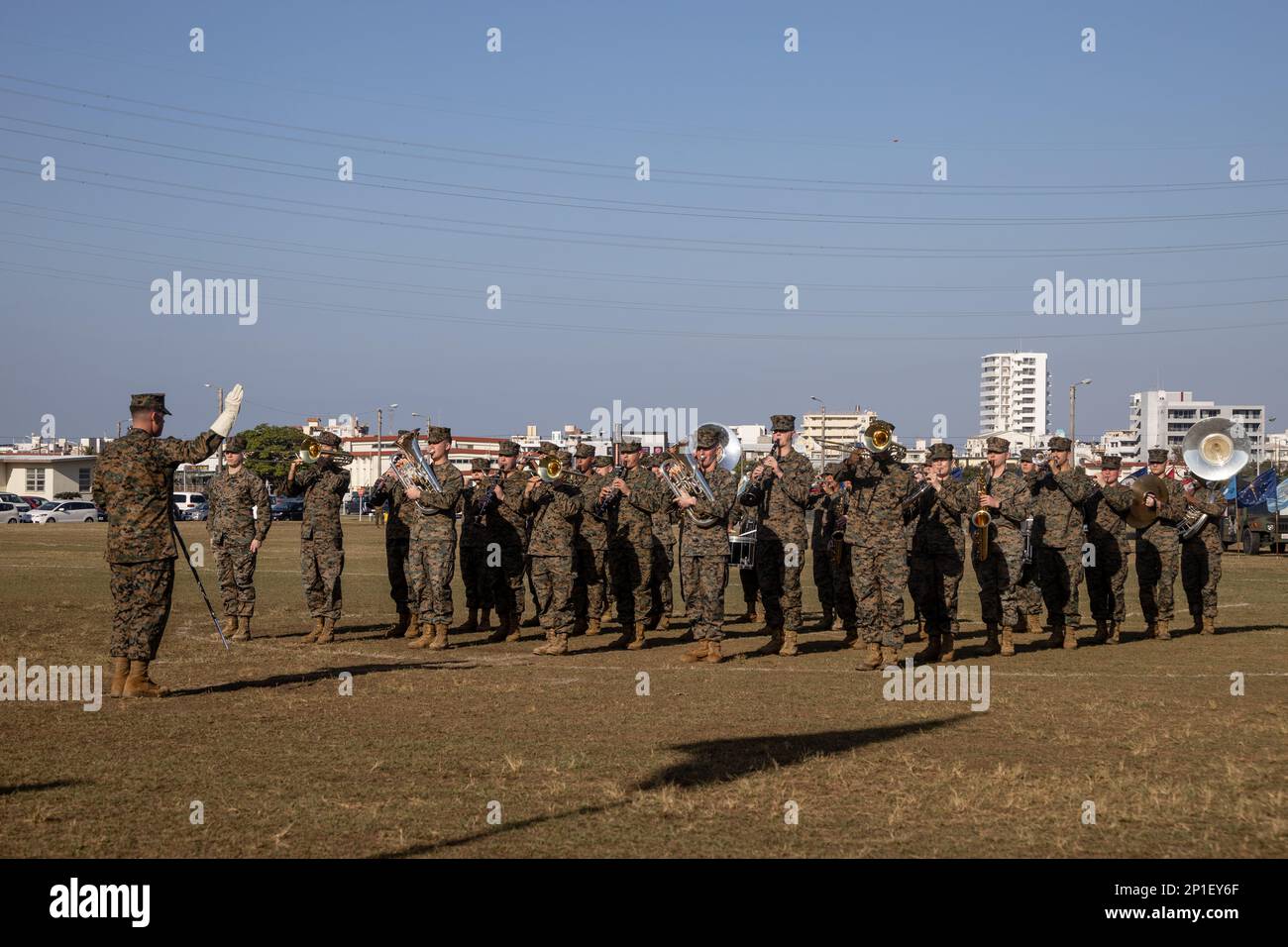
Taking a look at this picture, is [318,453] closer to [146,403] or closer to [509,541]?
[509,541]

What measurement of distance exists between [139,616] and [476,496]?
23.9 ft

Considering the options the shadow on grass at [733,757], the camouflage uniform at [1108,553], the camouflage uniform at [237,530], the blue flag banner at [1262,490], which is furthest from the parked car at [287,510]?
the shadow on grass at [733,757]

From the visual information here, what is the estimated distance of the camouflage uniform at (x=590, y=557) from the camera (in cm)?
1875

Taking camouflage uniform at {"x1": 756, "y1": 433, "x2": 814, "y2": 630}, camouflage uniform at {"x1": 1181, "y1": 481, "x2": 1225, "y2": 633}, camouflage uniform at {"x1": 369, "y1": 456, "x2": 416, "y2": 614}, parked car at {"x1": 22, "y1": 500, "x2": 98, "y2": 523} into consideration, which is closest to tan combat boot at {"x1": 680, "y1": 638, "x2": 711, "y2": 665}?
camouflage uniform at {"x1": 756, "y1": 433, "x2": 814, "y2": 630}

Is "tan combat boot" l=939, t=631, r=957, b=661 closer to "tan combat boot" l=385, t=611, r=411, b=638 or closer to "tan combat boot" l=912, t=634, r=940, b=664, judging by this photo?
"tan combat boot" l=912, t=634, r=940, b=664

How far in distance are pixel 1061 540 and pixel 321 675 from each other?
29.8 ft

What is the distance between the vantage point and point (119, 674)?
12570 mm

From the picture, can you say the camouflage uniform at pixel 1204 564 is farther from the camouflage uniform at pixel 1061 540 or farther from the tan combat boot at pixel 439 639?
the tan combat boot at pixel 439 639

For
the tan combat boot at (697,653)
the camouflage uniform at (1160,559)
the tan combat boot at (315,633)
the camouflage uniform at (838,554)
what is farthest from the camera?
the camouflage uniform at (1160,559)

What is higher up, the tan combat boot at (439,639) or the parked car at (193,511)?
the parked car at (193,511)

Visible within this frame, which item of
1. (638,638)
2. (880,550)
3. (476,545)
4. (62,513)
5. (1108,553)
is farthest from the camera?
(62,513)

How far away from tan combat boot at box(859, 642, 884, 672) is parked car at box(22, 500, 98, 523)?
64616 millimetres

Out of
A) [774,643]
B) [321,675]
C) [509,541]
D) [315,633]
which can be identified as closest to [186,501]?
[509,541]

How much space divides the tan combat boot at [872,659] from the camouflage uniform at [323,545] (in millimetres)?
6562
